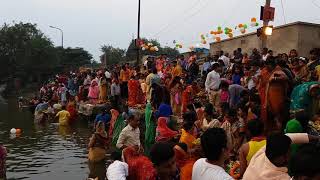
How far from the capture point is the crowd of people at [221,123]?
148 inches

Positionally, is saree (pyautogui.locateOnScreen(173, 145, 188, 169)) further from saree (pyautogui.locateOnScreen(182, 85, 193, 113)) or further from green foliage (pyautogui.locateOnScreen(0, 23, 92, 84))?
green foliage (pyautogui.locateOnScreen(0, 23, 92, 84))

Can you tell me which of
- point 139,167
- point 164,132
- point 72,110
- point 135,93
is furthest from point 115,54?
point 139,167

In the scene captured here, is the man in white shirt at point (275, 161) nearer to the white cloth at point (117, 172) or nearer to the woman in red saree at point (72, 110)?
the white cloth at point (117, 172)

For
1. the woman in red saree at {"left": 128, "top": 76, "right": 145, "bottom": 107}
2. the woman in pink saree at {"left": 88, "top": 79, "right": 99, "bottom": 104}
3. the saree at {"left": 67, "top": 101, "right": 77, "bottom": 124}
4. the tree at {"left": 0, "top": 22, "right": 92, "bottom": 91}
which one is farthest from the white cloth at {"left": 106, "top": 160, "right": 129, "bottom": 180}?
the tree at {"left": 0, "top": 22, "right": 92, "bottom": 91}

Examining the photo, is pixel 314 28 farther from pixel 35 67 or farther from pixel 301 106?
pixel 35 67

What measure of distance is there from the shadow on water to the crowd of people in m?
0.83

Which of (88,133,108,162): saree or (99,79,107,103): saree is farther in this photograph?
(99,79,107,103): saree

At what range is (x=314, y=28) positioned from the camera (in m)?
20.5

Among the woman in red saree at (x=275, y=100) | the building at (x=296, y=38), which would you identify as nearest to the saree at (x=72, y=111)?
the building at (x=296, y=38)

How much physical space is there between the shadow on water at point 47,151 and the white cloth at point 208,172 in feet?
31.8

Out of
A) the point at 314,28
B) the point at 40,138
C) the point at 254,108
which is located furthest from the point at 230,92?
the point at 40,138

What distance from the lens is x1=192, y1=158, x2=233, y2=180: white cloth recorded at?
3699 millimetres

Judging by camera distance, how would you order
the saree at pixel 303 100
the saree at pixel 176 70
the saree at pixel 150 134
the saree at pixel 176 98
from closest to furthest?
the saree at pixel 303 100
the saree at pixel 150 134
the saree at pixel 176 98
the saree at pixel 176 70

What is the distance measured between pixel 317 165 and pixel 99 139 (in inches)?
467
